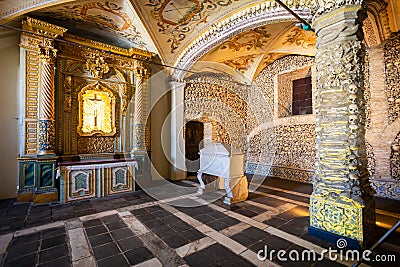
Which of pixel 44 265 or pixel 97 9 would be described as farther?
pixel 97 9

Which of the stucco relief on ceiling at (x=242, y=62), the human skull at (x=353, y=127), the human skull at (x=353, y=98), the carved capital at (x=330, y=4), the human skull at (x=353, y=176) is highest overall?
the stucco relief on ceiling at (x=242, y=62)

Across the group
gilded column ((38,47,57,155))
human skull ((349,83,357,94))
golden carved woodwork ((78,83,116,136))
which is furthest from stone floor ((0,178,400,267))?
human skull ((349,83,357,94))

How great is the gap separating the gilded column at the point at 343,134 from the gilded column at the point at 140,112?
443 cm

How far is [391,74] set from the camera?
4469mm

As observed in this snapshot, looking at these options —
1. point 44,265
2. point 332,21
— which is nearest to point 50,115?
point 44,265

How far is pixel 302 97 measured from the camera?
258 inches

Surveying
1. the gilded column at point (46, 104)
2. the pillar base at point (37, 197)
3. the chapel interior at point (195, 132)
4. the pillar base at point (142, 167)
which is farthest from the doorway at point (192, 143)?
the gilded column at point (46, 104)

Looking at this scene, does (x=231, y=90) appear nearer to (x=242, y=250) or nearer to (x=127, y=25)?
(x=127, y=25)

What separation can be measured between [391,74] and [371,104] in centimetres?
76

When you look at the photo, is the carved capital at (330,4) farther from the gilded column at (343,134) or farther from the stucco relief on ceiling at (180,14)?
the stucco relief on ceiling at (180,14)

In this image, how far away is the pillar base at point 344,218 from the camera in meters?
2.33

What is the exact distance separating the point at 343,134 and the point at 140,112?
15.7 feet

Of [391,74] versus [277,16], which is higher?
[277,16]

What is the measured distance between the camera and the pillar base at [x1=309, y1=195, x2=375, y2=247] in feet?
7.64
